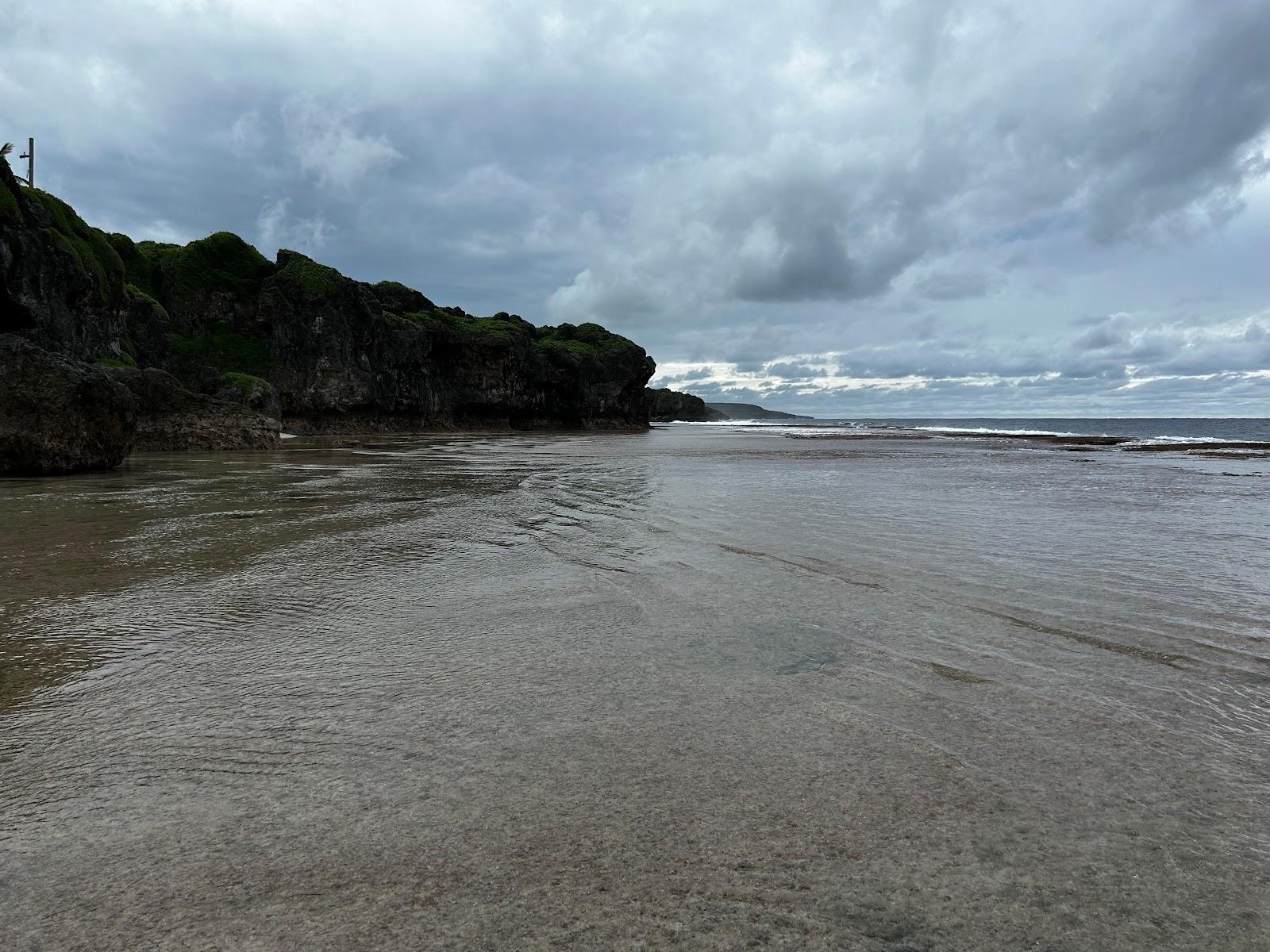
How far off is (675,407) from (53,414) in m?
161

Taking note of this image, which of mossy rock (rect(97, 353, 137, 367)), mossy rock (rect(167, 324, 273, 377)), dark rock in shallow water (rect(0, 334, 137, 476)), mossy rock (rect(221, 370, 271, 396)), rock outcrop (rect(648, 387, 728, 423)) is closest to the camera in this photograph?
dark rock in shallow water (rect(0, 334, 137, 476))

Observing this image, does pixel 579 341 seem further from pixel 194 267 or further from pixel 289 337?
pixel 194 267

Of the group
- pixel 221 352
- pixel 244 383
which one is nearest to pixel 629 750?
pixel 244 383

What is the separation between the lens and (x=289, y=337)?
53188mm

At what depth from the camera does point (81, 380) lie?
46.4ft

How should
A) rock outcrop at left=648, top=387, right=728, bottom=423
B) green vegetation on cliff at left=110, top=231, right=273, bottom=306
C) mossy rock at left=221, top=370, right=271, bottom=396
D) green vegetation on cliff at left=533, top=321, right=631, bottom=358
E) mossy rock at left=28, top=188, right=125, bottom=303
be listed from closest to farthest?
1. mossy rock at left=28, top=188, right=125, bottom=303
2. mossy rock at left=221, top=370, right=271, bottom=396
3. green vegetation on cliff at left=110, top=231, right=273, bottom=306
4. green vegetation on cliff at left=533, top=321, right=631, bottom=358
5. rock outcrop at left=648, top=387, right=728, bottom=423

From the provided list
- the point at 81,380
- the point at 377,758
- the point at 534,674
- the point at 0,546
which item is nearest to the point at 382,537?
the point at 0,546

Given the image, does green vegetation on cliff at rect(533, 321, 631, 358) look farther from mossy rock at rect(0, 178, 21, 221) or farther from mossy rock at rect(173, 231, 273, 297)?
mossy rock at rect(0, 178, 21, 221)

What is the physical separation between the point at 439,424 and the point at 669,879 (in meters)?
67.5

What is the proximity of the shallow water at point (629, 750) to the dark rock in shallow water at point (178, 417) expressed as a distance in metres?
19.7

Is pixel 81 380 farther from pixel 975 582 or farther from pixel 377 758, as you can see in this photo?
pixel 975 582

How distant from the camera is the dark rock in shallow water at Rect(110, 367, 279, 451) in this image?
75.0ft

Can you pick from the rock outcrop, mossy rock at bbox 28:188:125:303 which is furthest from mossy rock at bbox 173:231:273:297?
the rock outcrop

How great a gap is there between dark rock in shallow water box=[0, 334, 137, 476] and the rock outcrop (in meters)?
138
